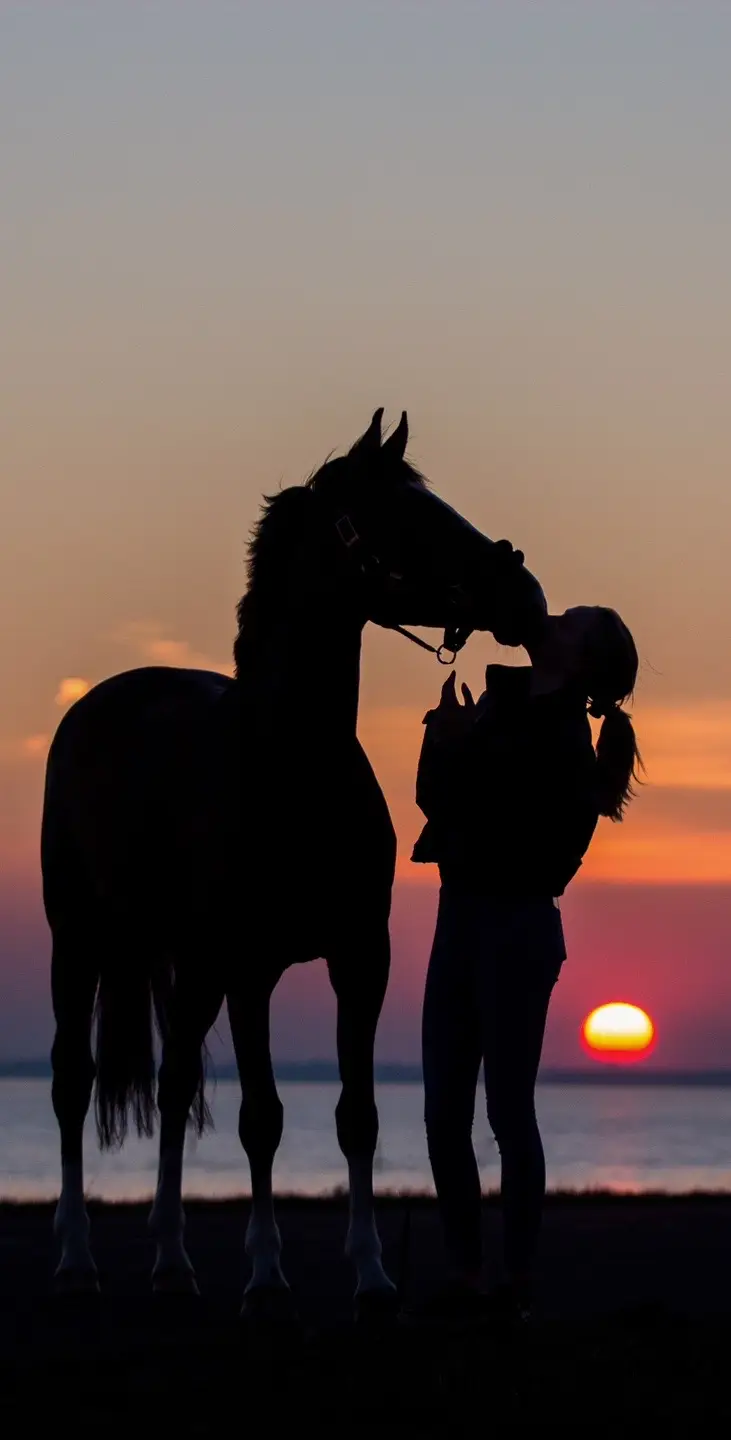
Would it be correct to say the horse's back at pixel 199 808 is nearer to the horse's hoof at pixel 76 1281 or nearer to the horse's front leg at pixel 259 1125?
the horse's front leg at pixel 259 1125

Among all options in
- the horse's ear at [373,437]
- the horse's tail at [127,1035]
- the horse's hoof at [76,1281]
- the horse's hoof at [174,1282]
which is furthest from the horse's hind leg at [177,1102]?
the horse's ear at [373,437]

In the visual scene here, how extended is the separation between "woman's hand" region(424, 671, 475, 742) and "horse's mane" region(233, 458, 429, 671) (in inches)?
42.7

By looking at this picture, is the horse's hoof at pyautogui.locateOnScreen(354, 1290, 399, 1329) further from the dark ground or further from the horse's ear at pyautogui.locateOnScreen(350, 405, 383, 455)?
the horse's ear at pyautogui.locateOnScreen(350, 405, 383, 455)

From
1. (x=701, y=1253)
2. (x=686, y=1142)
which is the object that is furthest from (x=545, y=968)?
(x=686, y=1142)

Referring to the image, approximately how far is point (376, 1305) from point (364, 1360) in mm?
1692

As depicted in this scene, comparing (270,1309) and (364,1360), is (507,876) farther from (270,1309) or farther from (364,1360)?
(270,1309)

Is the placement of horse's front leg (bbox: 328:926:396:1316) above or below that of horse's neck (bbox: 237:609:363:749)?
below

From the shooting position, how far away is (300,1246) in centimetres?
977

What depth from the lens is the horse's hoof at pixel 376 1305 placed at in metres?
7.36

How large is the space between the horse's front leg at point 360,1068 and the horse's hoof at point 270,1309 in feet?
1.06

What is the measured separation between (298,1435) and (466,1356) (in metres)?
0.99

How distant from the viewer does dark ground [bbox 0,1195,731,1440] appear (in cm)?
506

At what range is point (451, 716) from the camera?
7020mm

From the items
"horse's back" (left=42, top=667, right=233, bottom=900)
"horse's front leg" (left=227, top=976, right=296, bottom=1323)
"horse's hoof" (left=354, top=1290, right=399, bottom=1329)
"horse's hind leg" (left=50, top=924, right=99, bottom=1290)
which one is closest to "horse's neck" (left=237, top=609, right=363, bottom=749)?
"horse's back" (left=42, top=667, right=233, bottom=900)
